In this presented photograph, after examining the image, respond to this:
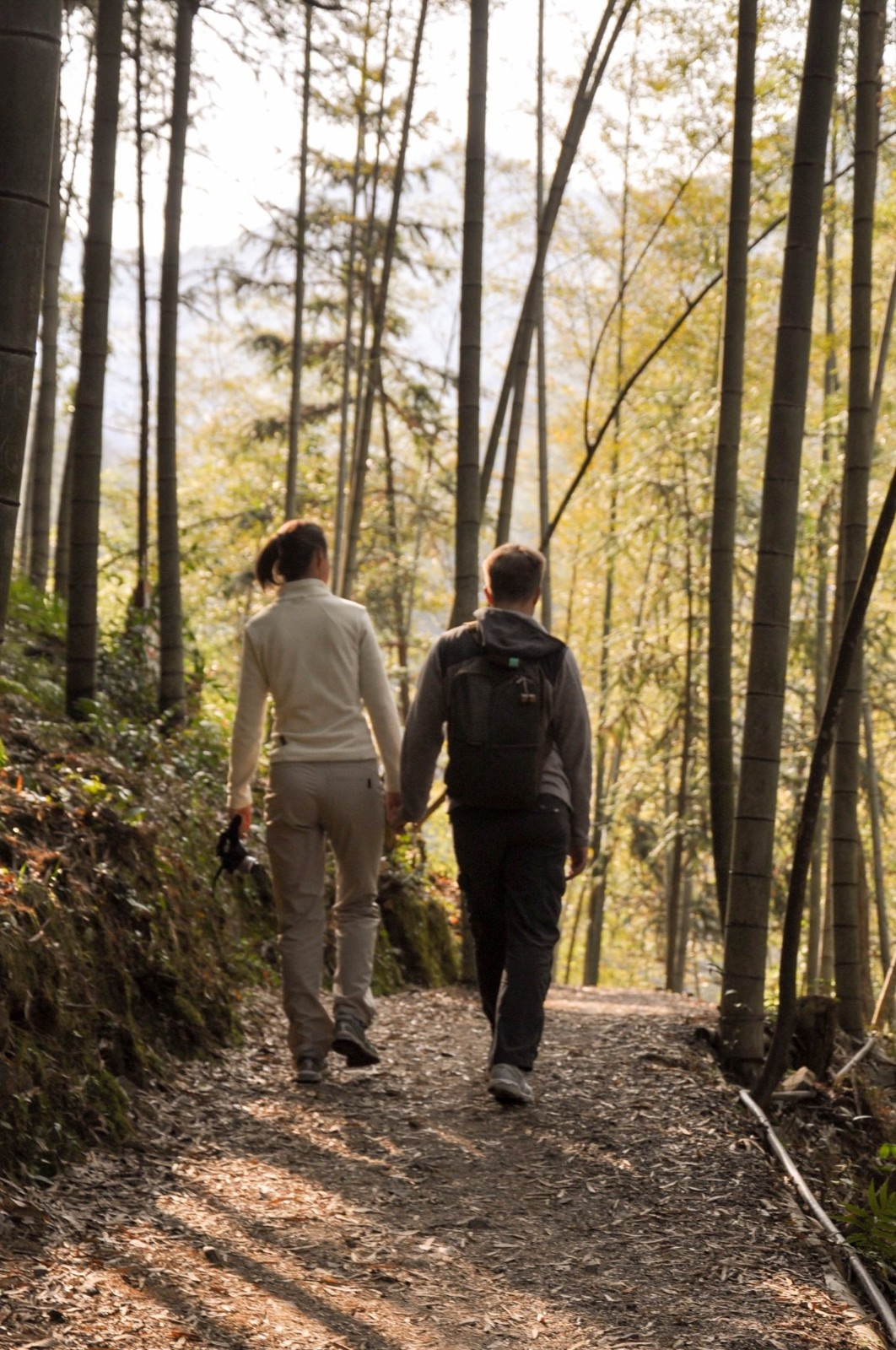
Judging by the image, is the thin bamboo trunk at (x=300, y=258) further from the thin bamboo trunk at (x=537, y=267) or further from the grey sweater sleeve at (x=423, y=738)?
the grey sweater sleeve at (x=423, y=738)

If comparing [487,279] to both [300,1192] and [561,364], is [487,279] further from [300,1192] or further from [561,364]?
[300,1192]

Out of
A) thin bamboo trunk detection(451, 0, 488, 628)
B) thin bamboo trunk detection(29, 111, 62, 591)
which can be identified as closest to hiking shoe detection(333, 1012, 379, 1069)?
thin bamboo trunk detection(451, 0, 488, 628)

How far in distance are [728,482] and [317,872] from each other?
243 centimetres

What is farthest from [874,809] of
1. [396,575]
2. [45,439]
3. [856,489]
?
[45,439]

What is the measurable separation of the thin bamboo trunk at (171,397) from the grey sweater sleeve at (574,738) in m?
3.32

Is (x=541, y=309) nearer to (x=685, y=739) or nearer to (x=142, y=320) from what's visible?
(x=142, y=320)

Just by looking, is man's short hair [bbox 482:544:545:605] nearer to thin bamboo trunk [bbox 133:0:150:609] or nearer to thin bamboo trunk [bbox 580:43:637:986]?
thin bamboo trunk [bbox 133:0:150:609]

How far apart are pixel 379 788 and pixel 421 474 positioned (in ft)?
39.7

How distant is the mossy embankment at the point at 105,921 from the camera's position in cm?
318

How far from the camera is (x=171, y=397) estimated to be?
6.80 metres

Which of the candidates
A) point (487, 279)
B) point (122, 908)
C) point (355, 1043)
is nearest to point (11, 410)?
point (122, 908)

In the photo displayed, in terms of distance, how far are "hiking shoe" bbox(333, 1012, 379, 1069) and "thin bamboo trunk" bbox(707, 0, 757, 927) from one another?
6.26 feet

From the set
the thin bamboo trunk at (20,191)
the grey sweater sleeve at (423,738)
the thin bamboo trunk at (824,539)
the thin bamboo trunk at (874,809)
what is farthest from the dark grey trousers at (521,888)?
the thin bamboo trunk at (874,809)

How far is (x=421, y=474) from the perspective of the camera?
16031mm
